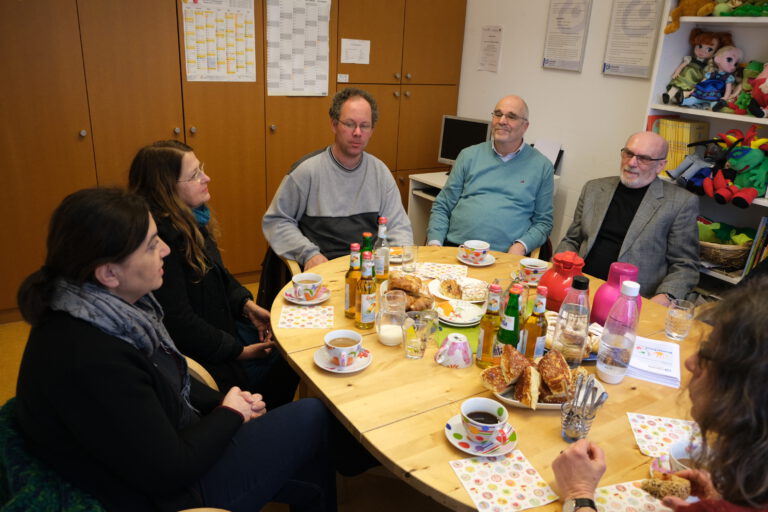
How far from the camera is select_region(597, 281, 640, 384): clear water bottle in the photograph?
1491 mm

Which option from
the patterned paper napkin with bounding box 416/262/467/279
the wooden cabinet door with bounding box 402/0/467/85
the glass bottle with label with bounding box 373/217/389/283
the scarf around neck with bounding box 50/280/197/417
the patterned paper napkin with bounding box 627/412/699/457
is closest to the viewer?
the scarf around neck with bounding box 50/280/197/417

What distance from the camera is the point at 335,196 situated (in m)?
2.67

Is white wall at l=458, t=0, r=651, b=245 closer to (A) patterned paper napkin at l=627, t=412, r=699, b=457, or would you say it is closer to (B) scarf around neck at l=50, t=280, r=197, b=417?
(A) patterned paper napkin at l=627, t=412, r=699, b=457

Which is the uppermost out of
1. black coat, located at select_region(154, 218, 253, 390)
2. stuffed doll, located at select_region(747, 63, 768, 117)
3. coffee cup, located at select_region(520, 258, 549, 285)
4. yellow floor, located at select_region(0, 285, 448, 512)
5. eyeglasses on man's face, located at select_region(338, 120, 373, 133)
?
stuffed doll, located at select_region(747, 63, 768, 117)

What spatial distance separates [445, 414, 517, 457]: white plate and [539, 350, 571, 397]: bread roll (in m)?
0.15

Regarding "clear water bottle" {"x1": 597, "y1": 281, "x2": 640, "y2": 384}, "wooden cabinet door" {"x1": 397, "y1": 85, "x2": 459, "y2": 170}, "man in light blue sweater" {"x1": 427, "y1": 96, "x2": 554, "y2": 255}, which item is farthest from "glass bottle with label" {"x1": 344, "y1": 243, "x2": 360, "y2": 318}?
"wooden cabinet door" {"x1": 397, "y1": 85, "x2": 459, "y2": 170}

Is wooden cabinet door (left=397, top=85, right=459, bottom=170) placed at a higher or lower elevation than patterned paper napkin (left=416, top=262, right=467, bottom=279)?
higher

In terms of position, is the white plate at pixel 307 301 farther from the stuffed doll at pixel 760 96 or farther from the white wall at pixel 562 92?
the white wall at pixel 562 92

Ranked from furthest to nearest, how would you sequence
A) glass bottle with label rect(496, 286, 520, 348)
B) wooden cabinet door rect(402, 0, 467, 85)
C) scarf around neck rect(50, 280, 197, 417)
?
wooden cabinet door rect(402, 0, 467, 85), glass bottle with label rect(496, 286, 520, 348), scarf around neck rect(50, 280, 197, 417)

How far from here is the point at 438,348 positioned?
1632mm

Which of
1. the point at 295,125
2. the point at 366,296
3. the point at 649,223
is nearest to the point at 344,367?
the point at 366,296

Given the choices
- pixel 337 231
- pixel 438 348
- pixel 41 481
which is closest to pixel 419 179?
pixel 337 231

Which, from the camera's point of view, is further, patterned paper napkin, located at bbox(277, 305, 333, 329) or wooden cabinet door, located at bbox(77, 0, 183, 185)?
wooden cabinet door, located at bbox(77, 0, 183, 185)

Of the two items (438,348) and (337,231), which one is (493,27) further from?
(438,348)
